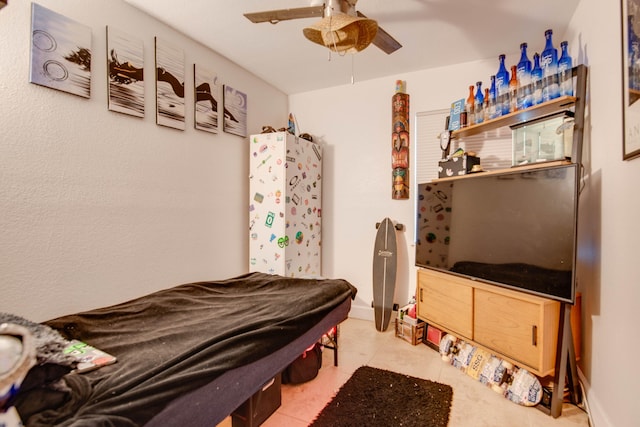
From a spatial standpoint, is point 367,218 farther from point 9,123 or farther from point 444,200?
point 9,123

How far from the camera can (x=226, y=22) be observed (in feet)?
7.15

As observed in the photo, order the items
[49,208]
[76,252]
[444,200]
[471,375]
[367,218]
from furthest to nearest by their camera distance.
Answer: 1. [367,218]
2. [444,200]
3. [471,375]
4. [76,252]
5. [49,208]

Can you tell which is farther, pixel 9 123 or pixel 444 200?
pixel 444 200

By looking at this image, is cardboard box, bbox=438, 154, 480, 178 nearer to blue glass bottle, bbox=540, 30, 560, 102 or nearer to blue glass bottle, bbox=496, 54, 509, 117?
blue glass bottle, bbox=496, 54, 509, 117

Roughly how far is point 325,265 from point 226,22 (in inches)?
95.3

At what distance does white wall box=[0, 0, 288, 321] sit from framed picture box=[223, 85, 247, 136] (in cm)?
15

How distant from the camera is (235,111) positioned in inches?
111

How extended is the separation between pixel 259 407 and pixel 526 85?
96.8 inches

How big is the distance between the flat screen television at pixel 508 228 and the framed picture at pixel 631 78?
35 centimetres

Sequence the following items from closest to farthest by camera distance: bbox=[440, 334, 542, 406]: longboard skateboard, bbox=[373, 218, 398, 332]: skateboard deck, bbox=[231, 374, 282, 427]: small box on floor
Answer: bbox=[231, 374, 282, 427]: small box on floor, bbox=[440, 334, 542, 406]: longboard skateboard, bbox=[373, 218, 398, 332]: skateboard deck

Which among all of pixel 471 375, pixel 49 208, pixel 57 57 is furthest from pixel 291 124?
pixel 471 375

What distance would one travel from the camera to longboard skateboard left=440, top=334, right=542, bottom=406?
1755 millimetres

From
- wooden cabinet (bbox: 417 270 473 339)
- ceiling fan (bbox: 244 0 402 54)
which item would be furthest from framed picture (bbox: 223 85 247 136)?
wooden cabinet (bbox: 417 270 473 339)

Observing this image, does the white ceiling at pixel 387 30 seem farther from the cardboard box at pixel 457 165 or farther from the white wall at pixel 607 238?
the cardboard box at pixel 457 165
